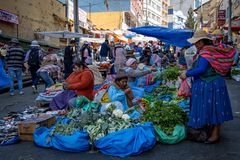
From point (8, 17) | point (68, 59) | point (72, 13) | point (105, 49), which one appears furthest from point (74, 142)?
point (72, 13)

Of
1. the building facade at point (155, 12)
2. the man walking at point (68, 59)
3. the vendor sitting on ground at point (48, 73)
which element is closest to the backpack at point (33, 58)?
the vendor sitting on ground at point (48, 73)

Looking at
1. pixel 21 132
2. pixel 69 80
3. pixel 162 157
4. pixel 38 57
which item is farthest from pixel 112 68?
pixel 162 157

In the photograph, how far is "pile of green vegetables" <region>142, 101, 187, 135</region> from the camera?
18.8 ft

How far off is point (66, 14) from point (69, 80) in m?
23.7

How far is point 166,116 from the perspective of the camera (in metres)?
5.77

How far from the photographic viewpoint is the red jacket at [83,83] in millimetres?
7199

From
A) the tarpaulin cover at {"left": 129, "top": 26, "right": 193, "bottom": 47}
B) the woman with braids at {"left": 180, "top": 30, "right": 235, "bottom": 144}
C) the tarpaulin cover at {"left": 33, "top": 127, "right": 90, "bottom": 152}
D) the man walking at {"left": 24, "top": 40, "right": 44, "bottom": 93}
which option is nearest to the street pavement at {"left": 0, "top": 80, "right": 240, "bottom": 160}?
the tarpaulin cover at {"left": 33, "top": 127, "right": 90, "bottom": 152}

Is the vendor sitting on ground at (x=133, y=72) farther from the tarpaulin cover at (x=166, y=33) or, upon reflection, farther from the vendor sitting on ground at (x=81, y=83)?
the vendor sitting on ground at (x=81, y=83)

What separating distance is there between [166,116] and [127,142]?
99 cm

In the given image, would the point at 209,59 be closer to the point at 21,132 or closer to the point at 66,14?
the point at 21,132

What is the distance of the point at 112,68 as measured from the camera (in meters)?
13.9

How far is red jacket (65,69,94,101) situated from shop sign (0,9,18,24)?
10816mm

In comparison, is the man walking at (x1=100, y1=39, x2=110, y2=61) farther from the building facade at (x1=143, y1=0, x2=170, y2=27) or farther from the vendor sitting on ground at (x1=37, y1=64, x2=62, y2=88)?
the building facade at (x1=143, y1=0, x2=170, y2=27)

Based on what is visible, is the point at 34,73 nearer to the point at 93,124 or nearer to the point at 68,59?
the point at 68,59
